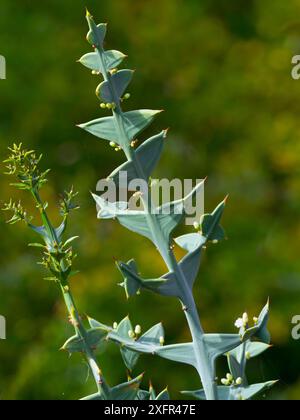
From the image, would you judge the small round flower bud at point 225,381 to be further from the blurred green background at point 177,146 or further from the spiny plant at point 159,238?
the blurred green background at point 177,146

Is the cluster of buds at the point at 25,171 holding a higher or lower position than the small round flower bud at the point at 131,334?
higher

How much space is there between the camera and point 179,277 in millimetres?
632

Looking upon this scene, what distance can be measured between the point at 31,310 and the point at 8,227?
15.4 inches

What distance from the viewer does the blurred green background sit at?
3.58 metres

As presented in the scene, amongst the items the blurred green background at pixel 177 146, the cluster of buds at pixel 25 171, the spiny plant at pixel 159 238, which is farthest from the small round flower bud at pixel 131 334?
the blurred green background at pixel 177 146

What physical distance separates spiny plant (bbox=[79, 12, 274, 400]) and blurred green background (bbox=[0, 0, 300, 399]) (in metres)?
2.67

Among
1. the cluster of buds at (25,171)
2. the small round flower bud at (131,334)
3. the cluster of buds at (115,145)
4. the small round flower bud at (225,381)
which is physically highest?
the cluster of buds at (115,145)

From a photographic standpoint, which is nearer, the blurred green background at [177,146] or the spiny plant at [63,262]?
the spiny plant at [63,262]

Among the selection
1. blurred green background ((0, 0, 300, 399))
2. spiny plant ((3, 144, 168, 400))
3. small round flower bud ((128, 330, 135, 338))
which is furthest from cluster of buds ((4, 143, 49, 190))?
blurred green background ((0, 0, 300, 399))

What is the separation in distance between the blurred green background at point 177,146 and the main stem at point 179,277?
268 centimetres

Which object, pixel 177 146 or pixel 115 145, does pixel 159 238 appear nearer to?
pixel 115 145

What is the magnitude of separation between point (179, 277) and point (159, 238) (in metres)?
0.03

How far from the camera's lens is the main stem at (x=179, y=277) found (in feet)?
2.05
